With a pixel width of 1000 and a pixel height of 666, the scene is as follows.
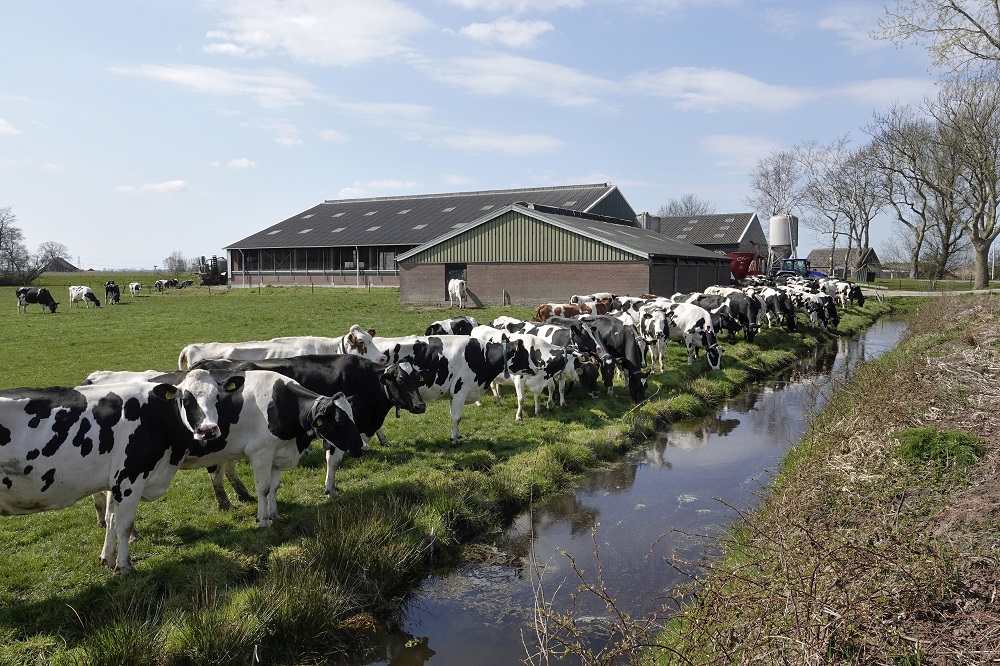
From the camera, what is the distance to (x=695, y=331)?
20.0m

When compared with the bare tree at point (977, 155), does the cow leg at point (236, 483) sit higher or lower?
lower

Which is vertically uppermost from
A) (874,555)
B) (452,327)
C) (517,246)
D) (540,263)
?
(517,246)

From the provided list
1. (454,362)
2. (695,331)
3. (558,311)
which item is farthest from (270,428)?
(695,331)

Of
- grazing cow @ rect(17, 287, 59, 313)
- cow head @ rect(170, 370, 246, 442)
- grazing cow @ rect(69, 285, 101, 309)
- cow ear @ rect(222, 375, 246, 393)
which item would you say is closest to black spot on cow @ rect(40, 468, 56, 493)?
cow head @ rect(170, 370, 246, 442)

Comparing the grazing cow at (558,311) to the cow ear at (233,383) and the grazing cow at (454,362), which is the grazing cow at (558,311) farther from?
the cow ear at (233,383)

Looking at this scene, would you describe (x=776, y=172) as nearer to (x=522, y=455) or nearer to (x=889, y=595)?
(x=522, y=455)

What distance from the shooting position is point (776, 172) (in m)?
65.0

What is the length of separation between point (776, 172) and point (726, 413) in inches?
2213

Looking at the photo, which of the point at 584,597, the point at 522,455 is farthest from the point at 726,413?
the point at 584,597

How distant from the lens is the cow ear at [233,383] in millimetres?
7805

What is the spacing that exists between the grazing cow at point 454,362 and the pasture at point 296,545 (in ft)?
2.42

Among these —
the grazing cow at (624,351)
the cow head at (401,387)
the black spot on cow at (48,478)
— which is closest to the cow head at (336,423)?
the cow head at (401,387)

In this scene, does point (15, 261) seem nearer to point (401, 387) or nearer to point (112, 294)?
point (112, 294)

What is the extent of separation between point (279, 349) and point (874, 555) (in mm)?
9605
